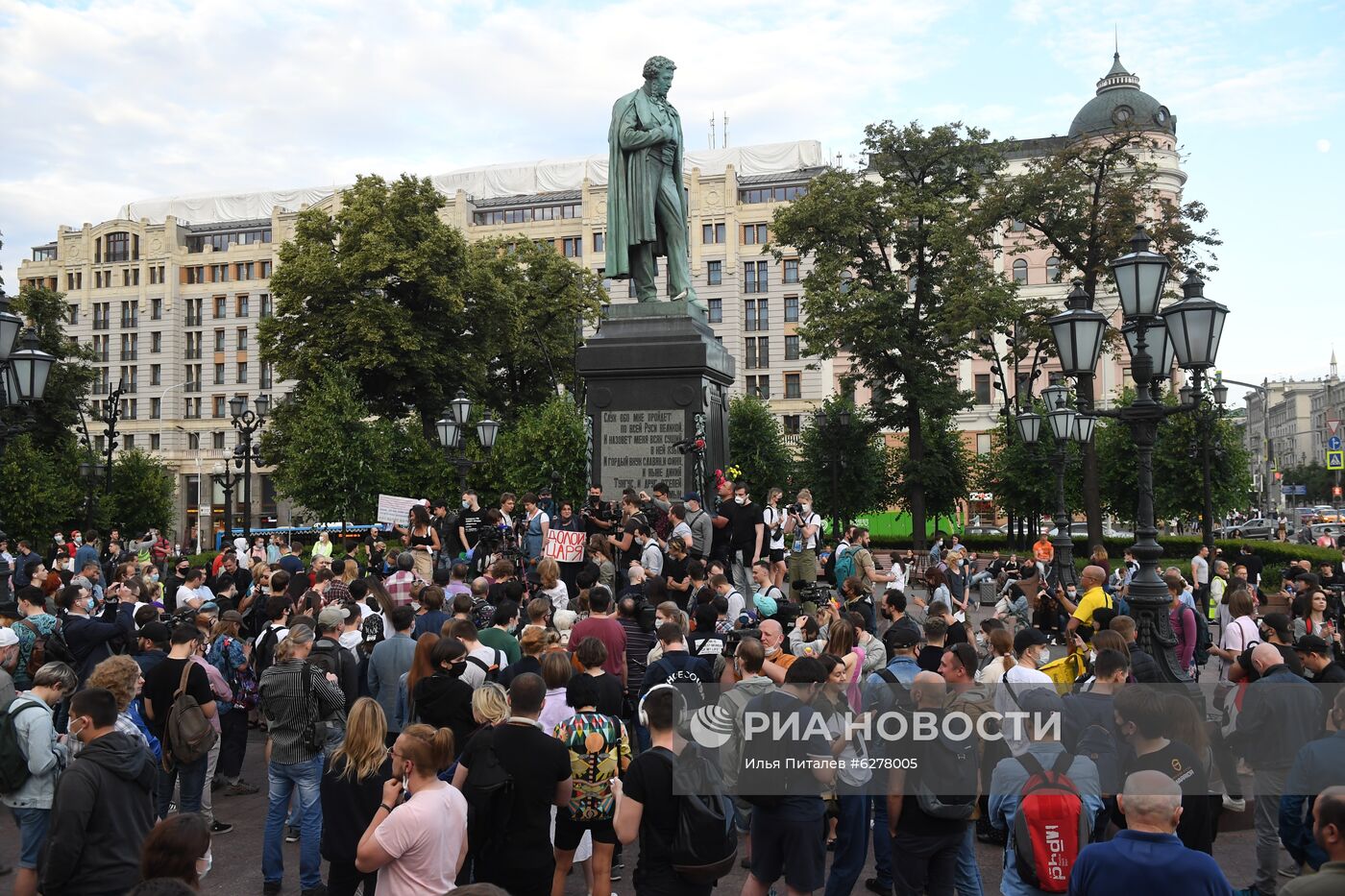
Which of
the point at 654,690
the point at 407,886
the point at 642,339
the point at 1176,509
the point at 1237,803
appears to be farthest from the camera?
the point at 1176,509

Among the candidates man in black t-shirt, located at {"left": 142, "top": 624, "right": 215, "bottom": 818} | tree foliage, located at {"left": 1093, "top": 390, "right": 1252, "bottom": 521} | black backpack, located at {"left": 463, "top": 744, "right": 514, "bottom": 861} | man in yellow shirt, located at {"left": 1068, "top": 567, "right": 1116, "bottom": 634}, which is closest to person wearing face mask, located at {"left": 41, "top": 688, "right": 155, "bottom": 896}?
black backpack, located at {"left": 463, "top": 744, "right": 514, "bottom": 861}

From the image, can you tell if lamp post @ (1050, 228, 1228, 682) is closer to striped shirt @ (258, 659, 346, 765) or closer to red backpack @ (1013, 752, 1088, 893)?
red backpack @ (1013, 752, 1088, 893)

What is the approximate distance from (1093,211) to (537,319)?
26885 millimetres

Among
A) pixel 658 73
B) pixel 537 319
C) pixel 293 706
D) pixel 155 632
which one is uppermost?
pixel 537 319

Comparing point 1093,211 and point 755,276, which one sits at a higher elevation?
point 755,276

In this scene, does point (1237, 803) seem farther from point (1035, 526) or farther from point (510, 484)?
point (1035, 526)

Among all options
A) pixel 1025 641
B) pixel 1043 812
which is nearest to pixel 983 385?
pixel 1025 641

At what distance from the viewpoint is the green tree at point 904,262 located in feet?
129

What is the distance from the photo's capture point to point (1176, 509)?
45.4m

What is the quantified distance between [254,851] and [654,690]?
4472 mm

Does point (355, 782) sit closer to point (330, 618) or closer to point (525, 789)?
point (525, 789)

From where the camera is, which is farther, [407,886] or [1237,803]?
[1237,803]

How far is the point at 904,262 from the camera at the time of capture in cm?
4097

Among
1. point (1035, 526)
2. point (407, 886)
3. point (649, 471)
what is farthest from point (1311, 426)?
point (407, 886)
